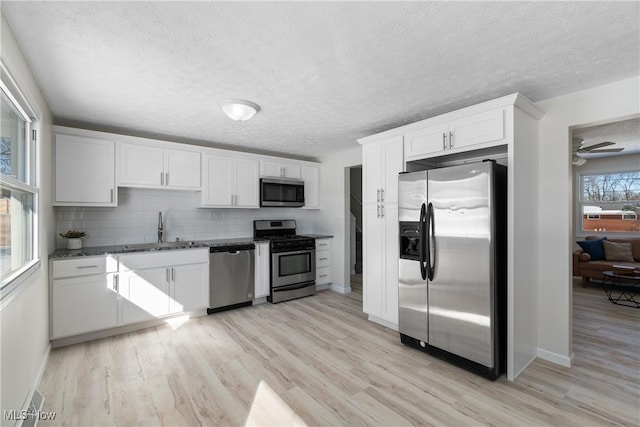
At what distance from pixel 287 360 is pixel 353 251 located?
3.57 metres

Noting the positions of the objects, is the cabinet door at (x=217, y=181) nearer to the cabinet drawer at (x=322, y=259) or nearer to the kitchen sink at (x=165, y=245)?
the kitchen sink at (x=165, y=245)

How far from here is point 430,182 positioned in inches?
107

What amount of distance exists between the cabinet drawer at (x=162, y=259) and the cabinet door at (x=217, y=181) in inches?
29.4

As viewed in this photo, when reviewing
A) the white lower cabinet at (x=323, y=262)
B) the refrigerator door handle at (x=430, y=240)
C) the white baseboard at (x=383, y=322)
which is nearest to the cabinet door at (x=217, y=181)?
the white lower cabinet at (x=323, y=262)

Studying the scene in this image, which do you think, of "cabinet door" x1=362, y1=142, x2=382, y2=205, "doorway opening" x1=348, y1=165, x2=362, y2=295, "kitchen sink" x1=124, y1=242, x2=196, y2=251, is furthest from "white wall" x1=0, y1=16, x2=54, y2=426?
"doorway opening" x1=348, y1=165, x2=362, y2=295

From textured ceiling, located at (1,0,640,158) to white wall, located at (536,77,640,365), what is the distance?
176 mm

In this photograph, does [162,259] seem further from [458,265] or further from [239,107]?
[458,265]

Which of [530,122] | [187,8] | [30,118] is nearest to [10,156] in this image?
[30,118]

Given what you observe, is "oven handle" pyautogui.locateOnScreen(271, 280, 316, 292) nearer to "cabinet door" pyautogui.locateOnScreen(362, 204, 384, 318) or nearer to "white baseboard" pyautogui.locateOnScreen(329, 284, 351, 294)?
"white baseboard" pyautogui.locateOnScreen(329, 284, 351, 294)

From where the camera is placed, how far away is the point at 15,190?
6.33ft

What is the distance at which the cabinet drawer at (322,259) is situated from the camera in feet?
16.5

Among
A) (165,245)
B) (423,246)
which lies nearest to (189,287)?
(165,245)

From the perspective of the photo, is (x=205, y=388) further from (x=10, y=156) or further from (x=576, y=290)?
(x=576, y=290)

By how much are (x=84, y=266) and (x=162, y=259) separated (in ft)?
2.38
